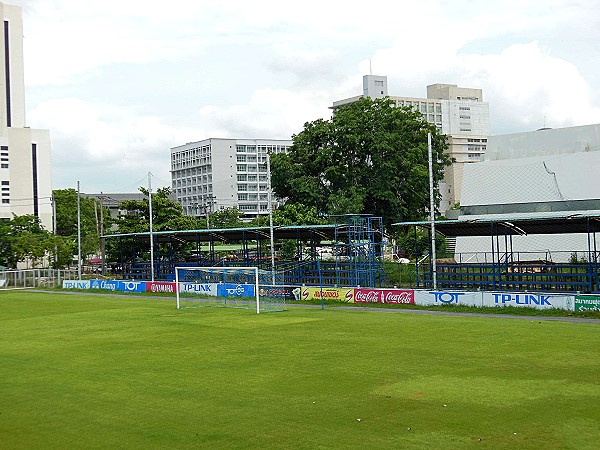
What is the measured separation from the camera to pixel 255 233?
57062mm

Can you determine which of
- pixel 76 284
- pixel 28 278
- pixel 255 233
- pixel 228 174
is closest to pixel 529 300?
Result: pixel 255 233

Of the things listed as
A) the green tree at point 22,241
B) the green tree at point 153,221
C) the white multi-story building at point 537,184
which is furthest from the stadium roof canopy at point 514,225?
the green tree at point 22,241

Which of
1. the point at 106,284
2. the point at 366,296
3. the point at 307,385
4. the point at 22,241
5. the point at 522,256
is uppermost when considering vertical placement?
the point at 22,241

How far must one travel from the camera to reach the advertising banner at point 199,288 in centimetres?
4567

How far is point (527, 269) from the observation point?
49.4 meters

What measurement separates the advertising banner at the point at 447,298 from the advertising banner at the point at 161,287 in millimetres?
21107

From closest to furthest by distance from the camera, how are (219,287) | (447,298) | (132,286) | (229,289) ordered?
(447,298), (229,289), (219,287), (132,286)

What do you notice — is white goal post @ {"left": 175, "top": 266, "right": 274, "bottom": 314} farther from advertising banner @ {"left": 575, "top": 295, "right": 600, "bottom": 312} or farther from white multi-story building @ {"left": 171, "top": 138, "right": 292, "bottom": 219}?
white multi-story building @ {"left": 171, "top": 138, "right": 292, "bottom": 219}

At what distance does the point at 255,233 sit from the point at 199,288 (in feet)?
36.0

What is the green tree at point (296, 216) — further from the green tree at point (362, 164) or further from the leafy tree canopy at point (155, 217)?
the leafy tree canopy at point (155, 217)

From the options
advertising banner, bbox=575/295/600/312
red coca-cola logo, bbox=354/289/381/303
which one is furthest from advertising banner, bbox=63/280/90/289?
advertising banner, bbox=575/295/600/312

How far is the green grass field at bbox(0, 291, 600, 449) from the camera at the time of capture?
12133 millimetres

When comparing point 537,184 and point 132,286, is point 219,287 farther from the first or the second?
point 537,184

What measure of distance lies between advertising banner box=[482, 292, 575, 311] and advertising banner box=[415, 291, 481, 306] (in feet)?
1.79
